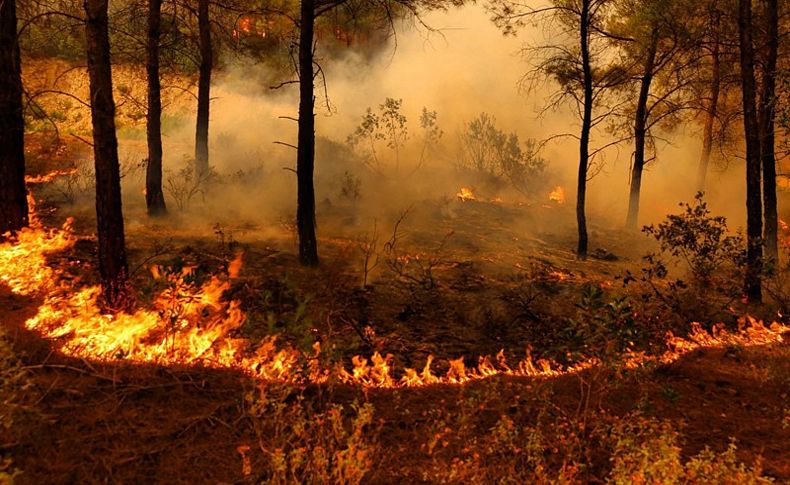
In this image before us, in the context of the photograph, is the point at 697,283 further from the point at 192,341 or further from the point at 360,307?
the point at 192,341

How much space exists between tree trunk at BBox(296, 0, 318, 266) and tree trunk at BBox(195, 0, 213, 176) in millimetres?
4723

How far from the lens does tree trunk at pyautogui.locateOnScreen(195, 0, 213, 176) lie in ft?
42.2

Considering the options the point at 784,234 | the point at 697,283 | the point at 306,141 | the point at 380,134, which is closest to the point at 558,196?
the point at 380,134

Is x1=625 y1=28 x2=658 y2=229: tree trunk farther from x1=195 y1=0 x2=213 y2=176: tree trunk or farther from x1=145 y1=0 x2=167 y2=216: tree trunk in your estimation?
x1=145 y1=0 x2=167 y2=216: tree trunk

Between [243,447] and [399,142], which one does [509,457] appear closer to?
[243,447]

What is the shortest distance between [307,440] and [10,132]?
760 cm

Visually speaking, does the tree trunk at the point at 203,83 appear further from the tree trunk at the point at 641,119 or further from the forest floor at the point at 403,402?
the tree trunk at the point at 641,119

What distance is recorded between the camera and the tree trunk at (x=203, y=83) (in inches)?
506

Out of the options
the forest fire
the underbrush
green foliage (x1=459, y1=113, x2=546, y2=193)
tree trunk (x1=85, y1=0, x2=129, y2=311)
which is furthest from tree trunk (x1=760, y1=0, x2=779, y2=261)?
the underbrush

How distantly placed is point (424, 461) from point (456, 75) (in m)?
23.6

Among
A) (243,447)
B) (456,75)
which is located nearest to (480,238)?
(243,447)

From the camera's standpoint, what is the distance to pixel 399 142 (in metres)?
21.9

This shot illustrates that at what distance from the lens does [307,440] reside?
4.23m

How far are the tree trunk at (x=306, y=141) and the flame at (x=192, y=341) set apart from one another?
84.3 inches
